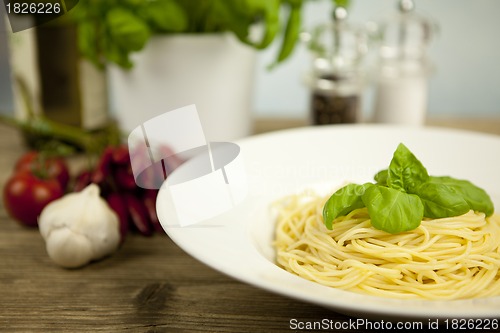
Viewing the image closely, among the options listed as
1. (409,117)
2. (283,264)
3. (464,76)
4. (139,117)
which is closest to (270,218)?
(283,264)

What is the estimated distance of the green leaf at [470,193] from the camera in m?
1.08

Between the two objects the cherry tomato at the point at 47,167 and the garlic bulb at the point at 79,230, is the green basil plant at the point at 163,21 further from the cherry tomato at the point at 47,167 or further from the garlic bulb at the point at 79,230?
the garlic bulb at the point at 79,230

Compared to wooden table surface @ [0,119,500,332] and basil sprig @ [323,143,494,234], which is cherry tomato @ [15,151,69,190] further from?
basil sprig @ [323,143,494,234]

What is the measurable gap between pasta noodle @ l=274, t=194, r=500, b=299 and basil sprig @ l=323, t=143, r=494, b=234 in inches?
1.5

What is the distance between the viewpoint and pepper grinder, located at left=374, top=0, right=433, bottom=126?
1946 millimetres

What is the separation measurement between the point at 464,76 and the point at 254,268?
1809mm

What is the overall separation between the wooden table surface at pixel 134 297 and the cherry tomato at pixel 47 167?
21 cm

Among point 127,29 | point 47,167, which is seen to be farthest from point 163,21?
point 47,167

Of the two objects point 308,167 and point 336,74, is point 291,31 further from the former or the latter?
point 308,167

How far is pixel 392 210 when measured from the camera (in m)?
0.96

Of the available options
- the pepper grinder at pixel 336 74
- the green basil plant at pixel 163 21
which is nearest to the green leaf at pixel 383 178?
the green basil plant at pixel 163 21

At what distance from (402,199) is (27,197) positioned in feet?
2.79

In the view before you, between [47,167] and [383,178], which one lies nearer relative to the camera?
[383,178]

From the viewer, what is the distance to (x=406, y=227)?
3.20 ft
